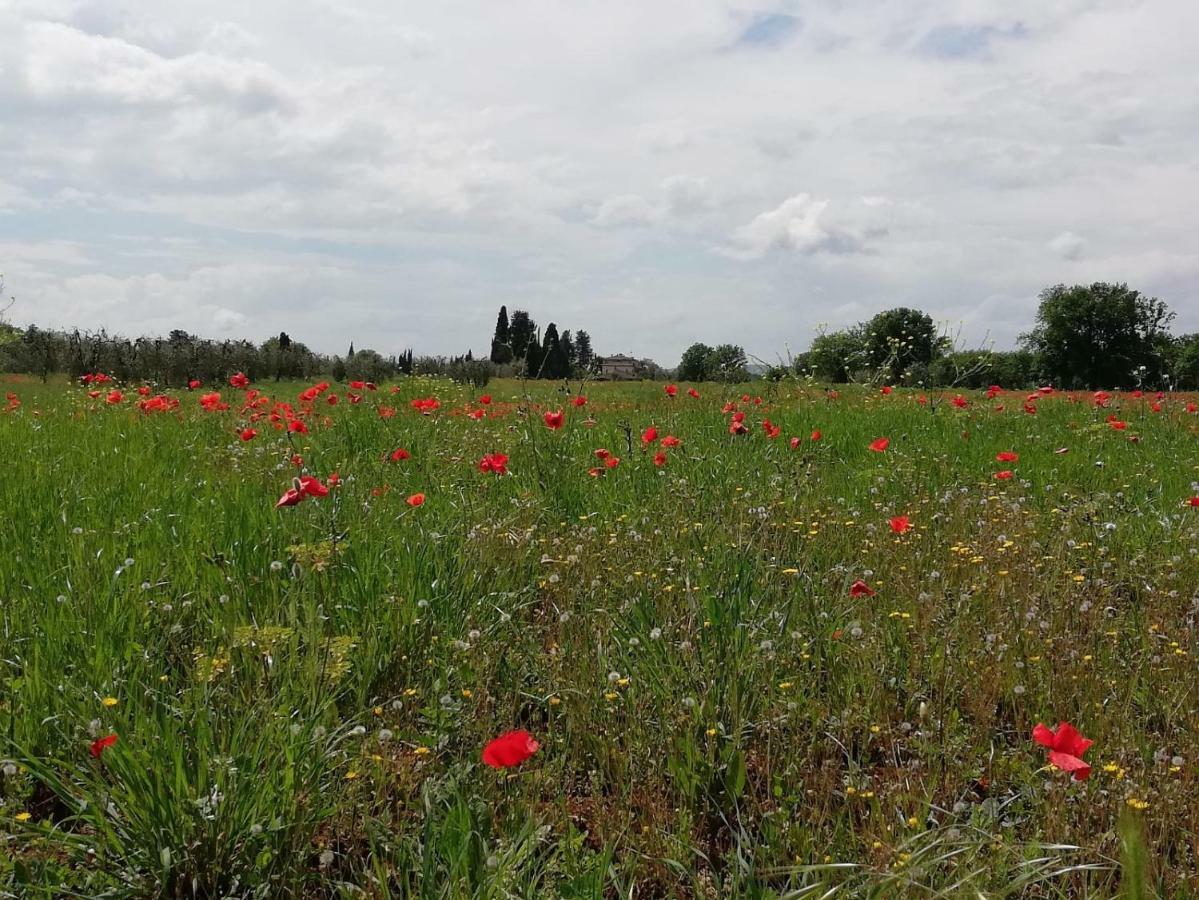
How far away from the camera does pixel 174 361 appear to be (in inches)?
1030

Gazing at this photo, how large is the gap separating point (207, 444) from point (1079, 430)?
7.87 m

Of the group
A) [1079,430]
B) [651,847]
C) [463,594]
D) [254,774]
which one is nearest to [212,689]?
[254,774]

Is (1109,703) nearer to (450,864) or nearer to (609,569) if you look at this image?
(609,569)

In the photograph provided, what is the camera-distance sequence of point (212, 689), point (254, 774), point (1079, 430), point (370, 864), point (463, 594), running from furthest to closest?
point (1079, 430)
point (463, 594)
point (212, 689)
point (370, 864)
point (254, 774)

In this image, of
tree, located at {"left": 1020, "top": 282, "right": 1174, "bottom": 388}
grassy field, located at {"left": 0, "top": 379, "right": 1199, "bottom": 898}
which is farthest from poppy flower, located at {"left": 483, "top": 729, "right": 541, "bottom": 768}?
tree, located at {"left": 1020, "top": 282, "right": 1174, "bottom": 388}

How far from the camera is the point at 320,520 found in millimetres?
4078

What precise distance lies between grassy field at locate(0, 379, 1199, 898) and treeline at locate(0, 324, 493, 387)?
1631cm

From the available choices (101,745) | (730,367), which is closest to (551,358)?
(730,367)

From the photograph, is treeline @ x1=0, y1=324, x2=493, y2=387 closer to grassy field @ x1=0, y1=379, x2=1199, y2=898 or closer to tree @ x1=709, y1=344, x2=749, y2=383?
tree @ x1=709, y1=344, x2=749, y2=383

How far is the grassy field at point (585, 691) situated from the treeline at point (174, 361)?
53.5 ft

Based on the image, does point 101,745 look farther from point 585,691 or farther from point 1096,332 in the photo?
point 1096,332

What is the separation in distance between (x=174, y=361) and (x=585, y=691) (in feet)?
88.1

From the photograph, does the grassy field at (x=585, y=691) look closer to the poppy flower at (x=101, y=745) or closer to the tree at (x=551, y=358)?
the poppy flower at (x=101, y=745)

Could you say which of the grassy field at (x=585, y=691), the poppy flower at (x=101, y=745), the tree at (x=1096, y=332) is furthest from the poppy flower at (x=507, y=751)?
the tree at (x=1096, y=332)
